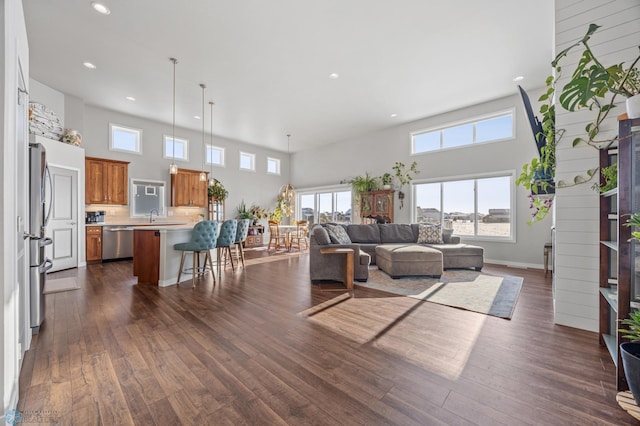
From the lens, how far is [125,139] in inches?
270

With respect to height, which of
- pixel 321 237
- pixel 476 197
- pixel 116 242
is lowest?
pixel 116 242

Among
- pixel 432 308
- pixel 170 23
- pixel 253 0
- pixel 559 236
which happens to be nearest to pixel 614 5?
pixel 559 236

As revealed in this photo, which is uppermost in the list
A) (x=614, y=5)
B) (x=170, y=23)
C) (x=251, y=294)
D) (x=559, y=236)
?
(x=170, y=23)

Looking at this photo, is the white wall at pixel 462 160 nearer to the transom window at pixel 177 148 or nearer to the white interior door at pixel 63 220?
the transom window at pixel 177 148

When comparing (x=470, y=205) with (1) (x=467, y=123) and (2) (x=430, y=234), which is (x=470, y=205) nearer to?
(2) (x=430, y=234)

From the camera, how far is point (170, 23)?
3.48m

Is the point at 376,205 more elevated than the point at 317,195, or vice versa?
the point at 317,195

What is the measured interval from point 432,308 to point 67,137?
7.47 meters

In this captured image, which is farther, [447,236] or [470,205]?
[470,205]

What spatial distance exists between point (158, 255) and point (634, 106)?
5375mm

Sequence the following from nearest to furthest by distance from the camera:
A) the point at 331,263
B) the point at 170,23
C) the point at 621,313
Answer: the point at 621,313 < the point at 170,23 < the point at 331,263

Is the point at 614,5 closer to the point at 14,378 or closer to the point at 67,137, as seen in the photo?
the point at 14,378

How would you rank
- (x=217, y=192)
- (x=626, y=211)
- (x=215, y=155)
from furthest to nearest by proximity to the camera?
(x=215, y=155) → (x=217, y=192) → (x=626, y=211)

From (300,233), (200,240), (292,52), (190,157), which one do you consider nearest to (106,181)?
(190,157)
